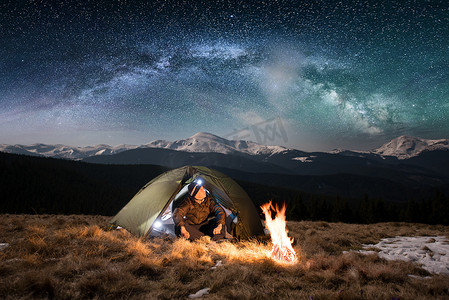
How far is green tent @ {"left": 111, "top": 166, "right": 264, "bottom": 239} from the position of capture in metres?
8.16

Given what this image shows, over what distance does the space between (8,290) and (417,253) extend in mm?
10574

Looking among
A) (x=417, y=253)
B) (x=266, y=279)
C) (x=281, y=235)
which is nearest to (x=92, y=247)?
(x=266, y=279)

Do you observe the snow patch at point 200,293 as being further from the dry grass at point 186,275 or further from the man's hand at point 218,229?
the man's hand at point 218,229

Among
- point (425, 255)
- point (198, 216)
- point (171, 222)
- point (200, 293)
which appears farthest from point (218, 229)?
point (425, 255)

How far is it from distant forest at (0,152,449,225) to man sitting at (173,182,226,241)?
39783 millimetres

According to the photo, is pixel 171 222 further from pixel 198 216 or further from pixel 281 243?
pixel 281 243

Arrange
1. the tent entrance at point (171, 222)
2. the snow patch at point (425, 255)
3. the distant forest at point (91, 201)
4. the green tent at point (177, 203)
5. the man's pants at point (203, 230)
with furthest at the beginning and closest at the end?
the distant forest at point (91, 201) → the tent entrance at point (171, 222) → the man's pants at point (203, 230) → the green tent at point (177, 203) → the snow patch at point (425, 255)

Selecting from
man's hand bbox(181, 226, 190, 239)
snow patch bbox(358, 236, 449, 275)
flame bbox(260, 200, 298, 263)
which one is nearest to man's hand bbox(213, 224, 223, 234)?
man's hand bbox(181, 226, 190, 239)

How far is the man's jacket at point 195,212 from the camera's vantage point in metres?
8.52

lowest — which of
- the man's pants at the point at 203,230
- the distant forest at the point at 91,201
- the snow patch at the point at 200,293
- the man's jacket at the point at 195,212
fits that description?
the distant forest at the point at 91,201

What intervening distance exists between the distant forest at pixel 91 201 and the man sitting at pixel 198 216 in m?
39.8

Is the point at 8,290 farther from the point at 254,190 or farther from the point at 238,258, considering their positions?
the point at 254,190

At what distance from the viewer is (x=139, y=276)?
15.6ft

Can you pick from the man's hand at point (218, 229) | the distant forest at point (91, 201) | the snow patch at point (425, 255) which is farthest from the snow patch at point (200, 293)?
the distant forest at point (91, 201)
